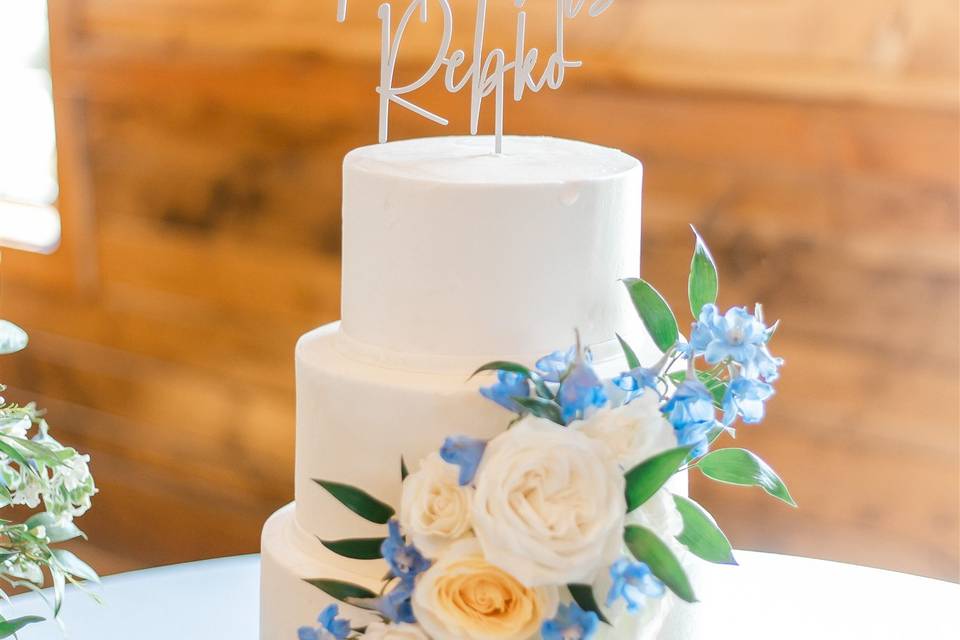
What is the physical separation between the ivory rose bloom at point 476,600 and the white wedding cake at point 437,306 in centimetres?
20

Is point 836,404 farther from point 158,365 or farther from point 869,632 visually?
point 158,365

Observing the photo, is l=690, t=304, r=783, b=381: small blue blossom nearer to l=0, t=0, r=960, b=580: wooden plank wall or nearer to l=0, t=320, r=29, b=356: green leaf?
l=0, t=320, r=29, b=356: green leaf

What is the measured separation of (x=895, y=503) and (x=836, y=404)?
20cm

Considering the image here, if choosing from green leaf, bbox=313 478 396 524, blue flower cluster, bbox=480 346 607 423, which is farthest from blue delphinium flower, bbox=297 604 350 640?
blue flower cluster, bbox=480 346 607 423

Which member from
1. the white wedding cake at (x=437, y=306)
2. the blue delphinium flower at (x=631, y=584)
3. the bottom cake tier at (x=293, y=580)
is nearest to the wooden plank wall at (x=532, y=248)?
the white wedding cake at (x=437, y=306)

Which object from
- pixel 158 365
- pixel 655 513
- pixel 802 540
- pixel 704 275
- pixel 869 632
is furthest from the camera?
pixel 158 365

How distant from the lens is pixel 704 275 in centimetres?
110

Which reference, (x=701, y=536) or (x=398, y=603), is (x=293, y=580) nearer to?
(x=398, y=603)

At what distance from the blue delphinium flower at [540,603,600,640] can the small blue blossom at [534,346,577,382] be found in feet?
0.63

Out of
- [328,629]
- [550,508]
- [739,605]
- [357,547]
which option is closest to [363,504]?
[357,547]

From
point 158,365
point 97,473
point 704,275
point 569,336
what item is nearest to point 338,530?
point 569,336

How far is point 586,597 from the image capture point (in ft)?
3.06

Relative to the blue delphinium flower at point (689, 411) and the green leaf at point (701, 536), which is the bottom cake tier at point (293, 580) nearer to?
the green leaf at point (701, 536)

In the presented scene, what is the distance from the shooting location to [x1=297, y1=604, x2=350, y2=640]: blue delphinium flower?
96cm
